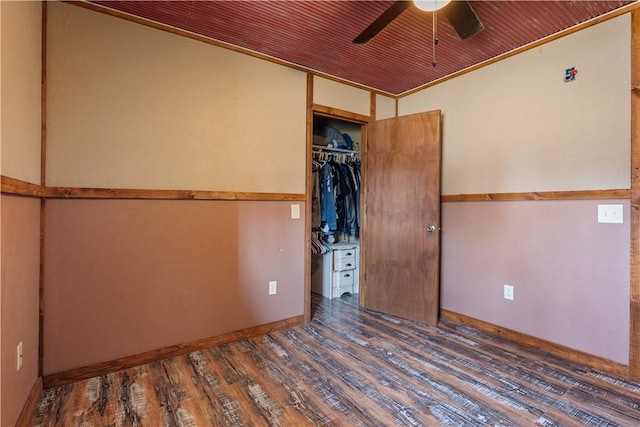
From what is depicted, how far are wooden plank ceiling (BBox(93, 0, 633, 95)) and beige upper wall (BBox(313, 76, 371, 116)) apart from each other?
0.16 metres

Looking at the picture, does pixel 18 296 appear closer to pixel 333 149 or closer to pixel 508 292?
pixel 333 149

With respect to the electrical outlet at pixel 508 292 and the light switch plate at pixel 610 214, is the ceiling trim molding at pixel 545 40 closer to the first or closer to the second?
the light switch plate at pixel 610 214

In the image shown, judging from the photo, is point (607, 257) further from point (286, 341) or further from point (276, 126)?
point (276, 126)

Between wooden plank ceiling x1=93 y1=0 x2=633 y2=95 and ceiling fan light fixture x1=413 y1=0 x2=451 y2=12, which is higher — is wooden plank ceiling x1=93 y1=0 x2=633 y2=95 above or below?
above

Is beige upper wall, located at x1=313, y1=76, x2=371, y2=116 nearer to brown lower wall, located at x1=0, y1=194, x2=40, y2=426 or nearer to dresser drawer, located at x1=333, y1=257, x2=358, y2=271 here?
dresser drawer, located at x1=333, y1=257, x2=358, y2=271

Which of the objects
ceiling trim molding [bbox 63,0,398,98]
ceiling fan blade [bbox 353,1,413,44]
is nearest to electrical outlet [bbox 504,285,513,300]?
ceiling fan blade [bbox 353,1,413,44]

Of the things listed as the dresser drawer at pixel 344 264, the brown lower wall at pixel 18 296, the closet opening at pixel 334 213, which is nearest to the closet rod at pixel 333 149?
the closet opening at pixel 334 213

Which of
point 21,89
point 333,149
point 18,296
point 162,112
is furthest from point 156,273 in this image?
point 333,149

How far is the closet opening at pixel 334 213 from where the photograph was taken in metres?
3.44

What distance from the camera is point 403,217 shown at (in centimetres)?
292

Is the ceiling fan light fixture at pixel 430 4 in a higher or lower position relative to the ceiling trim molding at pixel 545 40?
lower

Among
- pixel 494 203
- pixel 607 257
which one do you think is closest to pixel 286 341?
pixel 494 203

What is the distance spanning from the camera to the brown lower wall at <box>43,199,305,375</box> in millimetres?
1797

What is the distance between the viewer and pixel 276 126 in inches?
102
